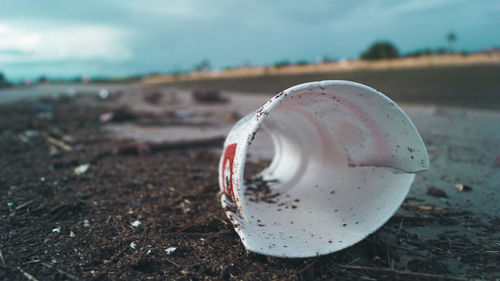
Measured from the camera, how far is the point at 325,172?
3227mm

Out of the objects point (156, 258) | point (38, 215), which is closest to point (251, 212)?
point (156, 258)

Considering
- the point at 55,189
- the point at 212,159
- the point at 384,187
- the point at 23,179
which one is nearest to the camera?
the point at 384,187

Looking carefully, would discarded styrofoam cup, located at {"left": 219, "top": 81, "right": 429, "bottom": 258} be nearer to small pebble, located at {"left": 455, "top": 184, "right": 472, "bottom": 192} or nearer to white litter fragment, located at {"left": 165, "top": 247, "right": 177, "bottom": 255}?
white litter fragment, located at {"left": 165, "top": 247, "right": 177, "bottom": 255}

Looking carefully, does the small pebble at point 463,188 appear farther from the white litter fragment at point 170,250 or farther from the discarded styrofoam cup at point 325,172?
the white litter fragment at point 170,250

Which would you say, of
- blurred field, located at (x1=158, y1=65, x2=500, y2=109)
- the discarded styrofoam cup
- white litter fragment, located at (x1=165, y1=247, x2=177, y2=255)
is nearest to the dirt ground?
white litter fragment, located at (x1=165, y1=247, x2=177, y2=255)

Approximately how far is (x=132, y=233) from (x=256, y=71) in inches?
999

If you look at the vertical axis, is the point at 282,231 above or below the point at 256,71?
below

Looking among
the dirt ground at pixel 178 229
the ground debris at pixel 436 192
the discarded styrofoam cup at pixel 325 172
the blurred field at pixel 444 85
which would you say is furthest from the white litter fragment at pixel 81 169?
the blurred field at pixel 444 85

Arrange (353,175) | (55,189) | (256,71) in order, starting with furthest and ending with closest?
1. (256,71)
2. (55,189)
3. (353,175)

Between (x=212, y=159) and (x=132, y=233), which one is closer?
(x=132, y=233)

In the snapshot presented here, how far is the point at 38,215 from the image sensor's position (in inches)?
107

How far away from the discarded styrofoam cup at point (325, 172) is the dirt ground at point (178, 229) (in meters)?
0.16

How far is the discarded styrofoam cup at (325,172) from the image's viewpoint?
2.18m

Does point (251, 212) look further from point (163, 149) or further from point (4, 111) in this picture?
point (4, 111)
